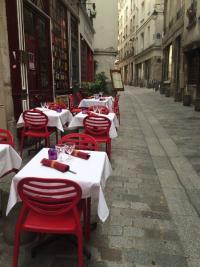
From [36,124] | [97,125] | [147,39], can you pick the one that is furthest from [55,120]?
[147,39]

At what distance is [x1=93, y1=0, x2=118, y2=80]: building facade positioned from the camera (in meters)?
22.9

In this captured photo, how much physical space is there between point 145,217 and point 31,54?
5.62m

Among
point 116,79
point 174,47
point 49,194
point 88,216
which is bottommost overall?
point 88,216

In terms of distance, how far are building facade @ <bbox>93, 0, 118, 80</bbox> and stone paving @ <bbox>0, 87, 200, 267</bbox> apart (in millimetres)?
17591

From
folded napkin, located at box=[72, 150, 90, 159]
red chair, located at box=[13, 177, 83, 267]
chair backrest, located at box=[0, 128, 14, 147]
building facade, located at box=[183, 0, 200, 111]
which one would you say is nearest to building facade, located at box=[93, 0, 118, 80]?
building facade, located at box=[183, 0, 200, 111]

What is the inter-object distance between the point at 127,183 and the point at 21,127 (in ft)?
10.1

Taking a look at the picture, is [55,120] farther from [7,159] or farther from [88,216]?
[88,216]

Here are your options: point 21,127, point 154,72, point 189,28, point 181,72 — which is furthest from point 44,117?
point 154,72

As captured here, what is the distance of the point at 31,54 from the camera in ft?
24.4

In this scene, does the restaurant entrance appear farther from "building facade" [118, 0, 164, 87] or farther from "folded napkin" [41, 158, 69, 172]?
"building facade" [118, 0, 164, 87]

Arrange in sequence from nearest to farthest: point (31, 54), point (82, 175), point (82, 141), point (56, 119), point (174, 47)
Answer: point (82, 175) < point (82, 141) < point (56, 119) < point (31, 54) < point (174, 47)

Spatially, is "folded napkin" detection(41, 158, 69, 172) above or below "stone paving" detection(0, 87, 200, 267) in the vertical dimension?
above

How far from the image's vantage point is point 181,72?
17.9 m

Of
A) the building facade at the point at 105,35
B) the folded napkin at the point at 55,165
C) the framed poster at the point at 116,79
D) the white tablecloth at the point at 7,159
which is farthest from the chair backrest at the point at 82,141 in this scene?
the building facade at the point at 105,35
